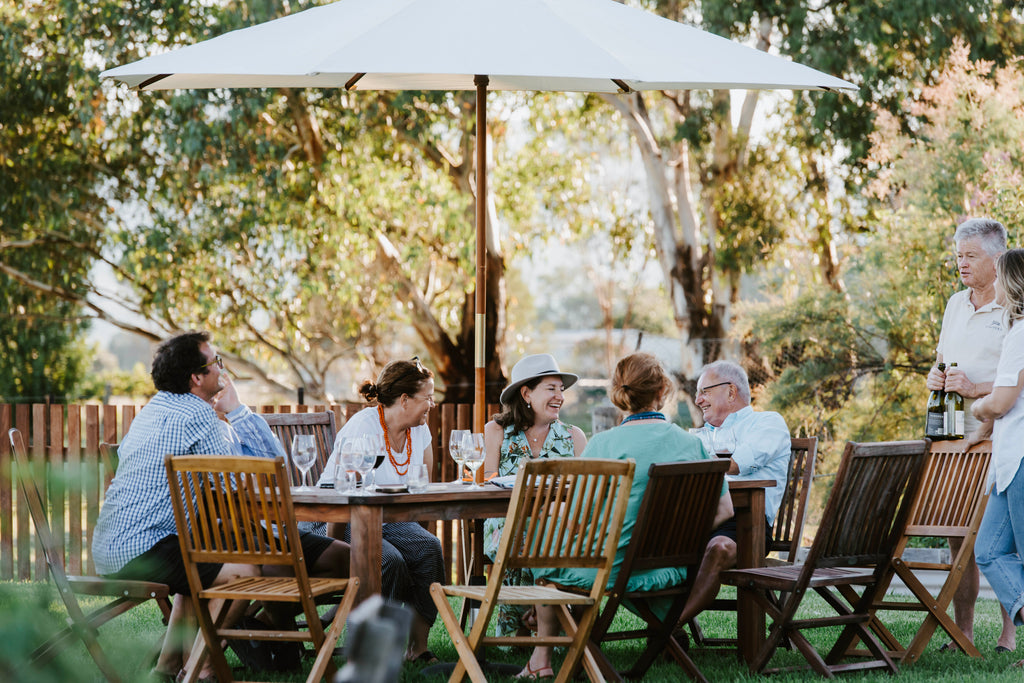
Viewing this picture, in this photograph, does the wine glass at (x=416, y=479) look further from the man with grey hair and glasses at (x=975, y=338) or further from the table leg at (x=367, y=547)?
the man with grey hair and glasses at (x=975, y=338)

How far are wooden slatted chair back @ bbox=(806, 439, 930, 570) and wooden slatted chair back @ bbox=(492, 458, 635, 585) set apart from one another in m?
0.88

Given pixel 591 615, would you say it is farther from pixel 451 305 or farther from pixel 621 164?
pixel 621 164

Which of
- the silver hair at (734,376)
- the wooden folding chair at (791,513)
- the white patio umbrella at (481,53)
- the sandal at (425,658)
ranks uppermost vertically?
the white patio umbrella at (481,53)

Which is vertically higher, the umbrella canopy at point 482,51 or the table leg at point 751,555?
the umbrella canopy at point 482,51

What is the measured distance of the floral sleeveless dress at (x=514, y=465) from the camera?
5.47 meters

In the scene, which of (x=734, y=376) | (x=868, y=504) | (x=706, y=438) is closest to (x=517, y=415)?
(x=706, y=438)

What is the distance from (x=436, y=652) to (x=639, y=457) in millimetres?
1633

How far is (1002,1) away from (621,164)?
1783 cm

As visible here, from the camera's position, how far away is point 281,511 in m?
4.02

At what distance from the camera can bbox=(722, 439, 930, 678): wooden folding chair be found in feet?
15.1

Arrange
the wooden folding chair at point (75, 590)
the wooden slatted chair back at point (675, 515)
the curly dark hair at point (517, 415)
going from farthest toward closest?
1. the curly dark hair at point (517, 415)
2. the wooden slatted chair back at point (675, 515)
3. the wooden folding chair at point (75, 590)

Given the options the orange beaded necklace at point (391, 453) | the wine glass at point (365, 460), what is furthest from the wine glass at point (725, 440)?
the wine glass at point (365, 460)

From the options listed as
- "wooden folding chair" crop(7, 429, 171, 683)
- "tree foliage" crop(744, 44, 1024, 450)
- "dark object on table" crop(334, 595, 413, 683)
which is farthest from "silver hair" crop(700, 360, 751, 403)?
"dark object on table" crop(334, 595, 413, 683)

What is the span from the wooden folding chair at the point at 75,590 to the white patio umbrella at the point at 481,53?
69.0 inches
